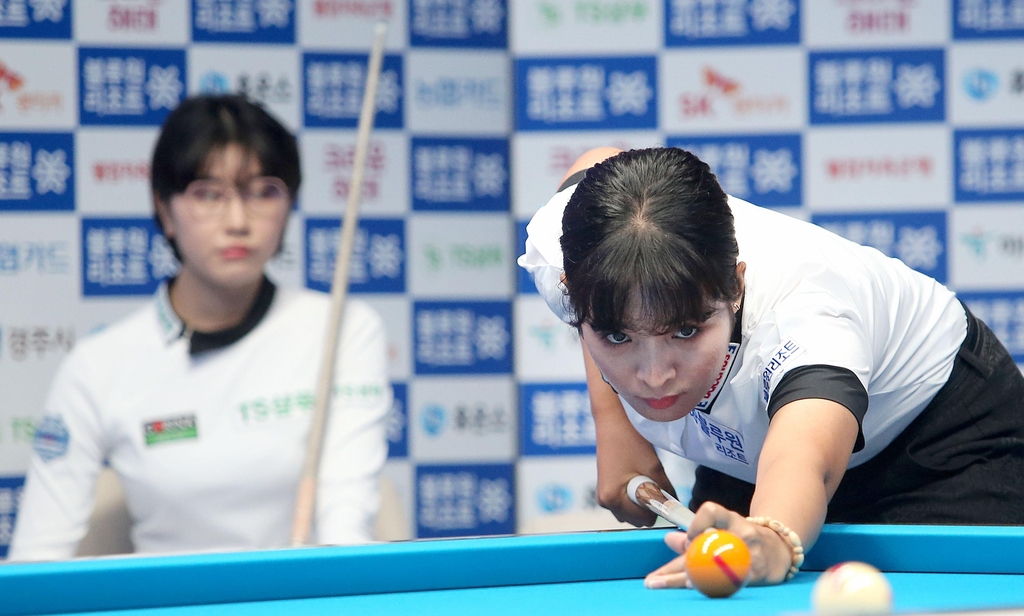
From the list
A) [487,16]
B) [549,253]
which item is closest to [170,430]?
[549,253]

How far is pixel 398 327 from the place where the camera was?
11.4 feet

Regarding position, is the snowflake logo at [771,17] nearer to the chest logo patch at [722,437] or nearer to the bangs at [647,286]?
the chest logo patch at [722,437]

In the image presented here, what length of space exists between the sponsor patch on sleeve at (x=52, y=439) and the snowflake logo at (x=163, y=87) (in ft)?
4.11

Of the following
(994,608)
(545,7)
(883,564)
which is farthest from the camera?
(545,7)

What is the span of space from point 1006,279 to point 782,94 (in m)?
0.89

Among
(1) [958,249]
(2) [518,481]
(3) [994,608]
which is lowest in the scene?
(2) [518,481]

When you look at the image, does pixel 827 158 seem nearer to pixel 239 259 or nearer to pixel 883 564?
pixel 239 259

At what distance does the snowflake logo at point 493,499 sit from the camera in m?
3.51

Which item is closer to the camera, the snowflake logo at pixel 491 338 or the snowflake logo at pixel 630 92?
the snowflake logo at pixel 630 92

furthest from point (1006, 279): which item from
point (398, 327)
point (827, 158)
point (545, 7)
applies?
point (398, 327)

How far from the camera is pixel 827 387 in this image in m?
1.19

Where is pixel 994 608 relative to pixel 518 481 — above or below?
above

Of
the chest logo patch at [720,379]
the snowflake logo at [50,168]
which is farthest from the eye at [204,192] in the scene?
the chest logo patch at [720,379]

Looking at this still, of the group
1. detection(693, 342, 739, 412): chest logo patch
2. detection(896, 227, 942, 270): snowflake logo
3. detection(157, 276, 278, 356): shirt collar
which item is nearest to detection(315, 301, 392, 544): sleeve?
detection(157, 276, 278, 356): shirt collar
